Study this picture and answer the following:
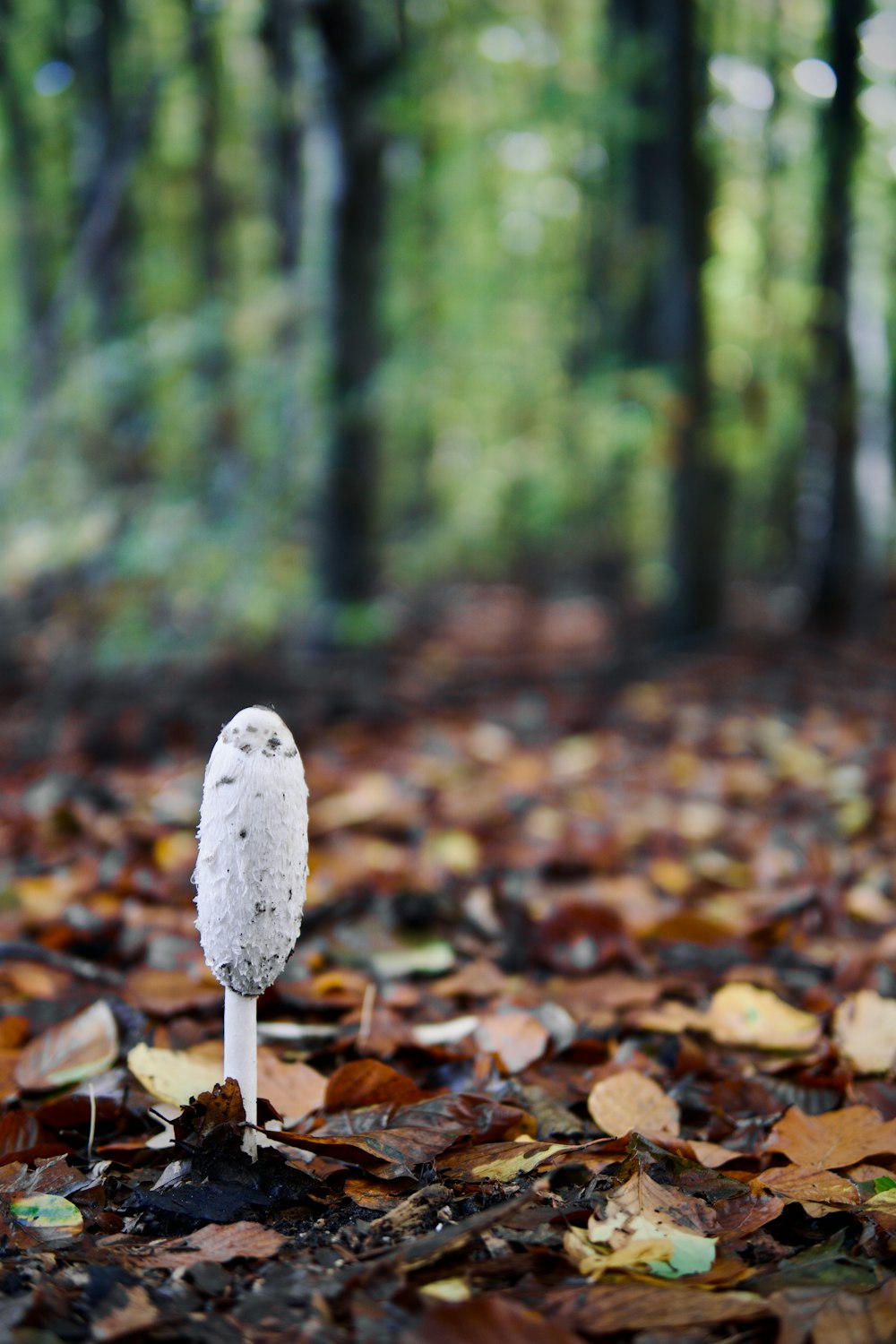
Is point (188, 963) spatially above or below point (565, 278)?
below

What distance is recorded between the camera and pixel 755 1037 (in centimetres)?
205

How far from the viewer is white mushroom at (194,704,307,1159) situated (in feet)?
4.61

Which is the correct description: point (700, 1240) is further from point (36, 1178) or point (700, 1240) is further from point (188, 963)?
point (188, 963)

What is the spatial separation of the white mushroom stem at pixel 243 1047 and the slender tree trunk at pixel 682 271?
202 inches

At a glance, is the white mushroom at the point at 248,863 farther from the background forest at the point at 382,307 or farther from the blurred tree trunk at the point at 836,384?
the blurred tree trunk at the point at 836,384

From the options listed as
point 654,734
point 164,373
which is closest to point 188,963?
point 654,734

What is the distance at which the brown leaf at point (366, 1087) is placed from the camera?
171 centimetres

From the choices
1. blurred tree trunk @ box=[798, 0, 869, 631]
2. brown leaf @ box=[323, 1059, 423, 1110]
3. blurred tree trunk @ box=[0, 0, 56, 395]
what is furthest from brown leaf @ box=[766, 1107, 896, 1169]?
blurred tree trunk @ box=[0, 0, 56, 395]

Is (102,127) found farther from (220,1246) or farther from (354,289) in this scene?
(220,1246)

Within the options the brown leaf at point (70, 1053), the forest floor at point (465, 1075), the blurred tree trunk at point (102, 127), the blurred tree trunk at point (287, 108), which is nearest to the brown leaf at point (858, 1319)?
the forest floor at point (465, 1075)

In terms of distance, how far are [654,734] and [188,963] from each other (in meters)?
3.17

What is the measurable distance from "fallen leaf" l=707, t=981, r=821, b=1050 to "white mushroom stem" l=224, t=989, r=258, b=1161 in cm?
100

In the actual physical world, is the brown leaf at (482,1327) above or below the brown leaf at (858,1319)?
above

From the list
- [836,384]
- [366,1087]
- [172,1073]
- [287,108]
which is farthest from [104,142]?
[366,1087]
